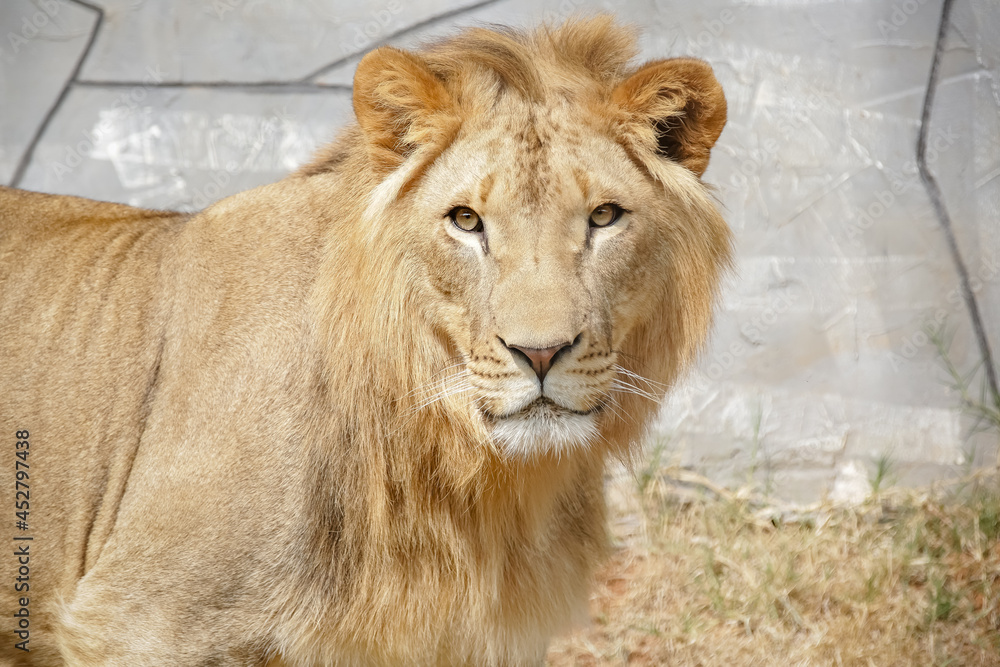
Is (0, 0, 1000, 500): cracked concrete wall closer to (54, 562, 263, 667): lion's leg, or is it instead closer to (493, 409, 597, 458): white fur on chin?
(493, 409, 597, 458): white fur on chin

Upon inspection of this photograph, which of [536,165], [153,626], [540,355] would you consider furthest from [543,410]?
[153,626]

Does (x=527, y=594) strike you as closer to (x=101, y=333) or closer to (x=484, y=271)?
(x=484, y=271)

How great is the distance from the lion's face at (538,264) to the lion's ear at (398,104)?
77mm

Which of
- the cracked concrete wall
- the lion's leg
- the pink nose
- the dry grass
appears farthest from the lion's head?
the cracked concrete wall

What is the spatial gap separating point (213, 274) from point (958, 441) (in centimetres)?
371

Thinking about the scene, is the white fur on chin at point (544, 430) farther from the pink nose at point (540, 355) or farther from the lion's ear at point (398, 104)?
the lion's ear at point (398, 104)

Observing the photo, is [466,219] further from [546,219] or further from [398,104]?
[398,104]

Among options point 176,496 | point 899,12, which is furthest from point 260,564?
point 899,12

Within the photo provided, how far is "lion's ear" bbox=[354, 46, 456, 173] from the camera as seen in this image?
212 cm

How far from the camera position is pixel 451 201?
2.11 m

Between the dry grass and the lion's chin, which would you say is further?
the dry grass

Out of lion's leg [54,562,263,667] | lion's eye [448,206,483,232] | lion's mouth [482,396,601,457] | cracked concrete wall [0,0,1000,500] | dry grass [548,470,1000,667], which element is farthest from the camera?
cracked concrete wall [0,0,1000,500]

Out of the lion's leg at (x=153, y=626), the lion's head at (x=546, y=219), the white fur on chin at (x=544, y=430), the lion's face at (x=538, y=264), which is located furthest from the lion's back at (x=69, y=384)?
the white fur on chin at (x=544, y=430)

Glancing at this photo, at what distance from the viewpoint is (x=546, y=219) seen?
6.63ft
